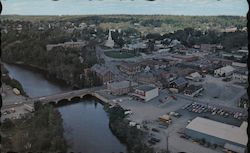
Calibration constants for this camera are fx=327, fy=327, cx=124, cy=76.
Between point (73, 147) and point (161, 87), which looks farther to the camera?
point (161, 87)

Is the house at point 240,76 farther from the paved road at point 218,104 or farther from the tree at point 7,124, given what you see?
the tree at point 7,124

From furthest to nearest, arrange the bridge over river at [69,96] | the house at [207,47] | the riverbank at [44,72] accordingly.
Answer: the house at [207,47]
the riverbank at [44,72]
the bridge over river at [69,96]

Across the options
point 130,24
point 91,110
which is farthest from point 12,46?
point 130,24

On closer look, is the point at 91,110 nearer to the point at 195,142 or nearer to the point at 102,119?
the point at 102,119

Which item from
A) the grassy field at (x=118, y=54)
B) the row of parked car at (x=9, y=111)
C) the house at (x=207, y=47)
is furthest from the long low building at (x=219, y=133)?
the house at (x=207, y=47)

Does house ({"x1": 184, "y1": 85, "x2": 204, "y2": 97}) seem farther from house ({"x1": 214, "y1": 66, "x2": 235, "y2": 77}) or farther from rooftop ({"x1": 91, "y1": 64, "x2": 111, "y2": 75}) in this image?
rooftop ({"x1": 91, "y1": 64, "x2": 111, "y2": 75})

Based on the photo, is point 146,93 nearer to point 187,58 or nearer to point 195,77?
point 195,77
